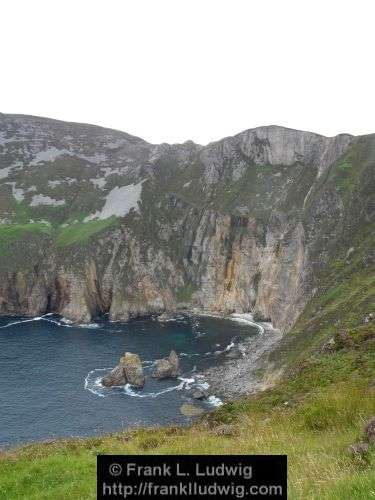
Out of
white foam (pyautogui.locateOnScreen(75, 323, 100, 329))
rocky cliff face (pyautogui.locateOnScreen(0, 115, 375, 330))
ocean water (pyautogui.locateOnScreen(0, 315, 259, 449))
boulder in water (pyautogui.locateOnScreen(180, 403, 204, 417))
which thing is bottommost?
white foam (pyautogui.locateOnScreen(75, 323, 100, 329))

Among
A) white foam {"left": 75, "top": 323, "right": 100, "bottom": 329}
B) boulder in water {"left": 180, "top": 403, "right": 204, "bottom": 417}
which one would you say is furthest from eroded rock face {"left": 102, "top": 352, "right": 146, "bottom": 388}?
white foam {"left": 75, "top": 323, "right": 100, "bottom": 329}

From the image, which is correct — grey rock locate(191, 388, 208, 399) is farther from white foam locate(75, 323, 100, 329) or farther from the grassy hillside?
white foam locate(75, 323, 100, 329)

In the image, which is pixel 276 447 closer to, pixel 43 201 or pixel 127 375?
pixel 127 375

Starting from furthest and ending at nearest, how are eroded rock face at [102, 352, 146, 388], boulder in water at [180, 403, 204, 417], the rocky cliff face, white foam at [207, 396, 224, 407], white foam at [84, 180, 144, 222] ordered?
A: white foam at [84, 180, 144, 222], the rocky cliff face, eroded rock face at [102, 352, 146, 388], white foam at [207, 396, 224, 407], boulder in water at [180, 403, 204, 417]

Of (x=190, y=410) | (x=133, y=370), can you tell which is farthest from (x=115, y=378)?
(x=190, y=410)

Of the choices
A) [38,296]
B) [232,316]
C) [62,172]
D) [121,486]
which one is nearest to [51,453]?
[121,486]

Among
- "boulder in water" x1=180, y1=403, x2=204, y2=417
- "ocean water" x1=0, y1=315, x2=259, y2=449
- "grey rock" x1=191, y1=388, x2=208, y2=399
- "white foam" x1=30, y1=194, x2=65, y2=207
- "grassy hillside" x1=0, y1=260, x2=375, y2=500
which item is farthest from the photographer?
"white foam" x1=30, y1=194, x2=65, y2=207

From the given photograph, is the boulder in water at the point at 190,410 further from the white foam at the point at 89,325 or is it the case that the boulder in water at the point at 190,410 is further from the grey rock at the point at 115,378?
the white foam at the point at 89,325

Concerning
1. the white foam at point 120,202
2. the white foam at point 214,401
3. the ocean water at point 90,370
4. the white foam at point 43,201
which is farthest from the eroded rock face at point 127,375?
the white foam at point 43,201
